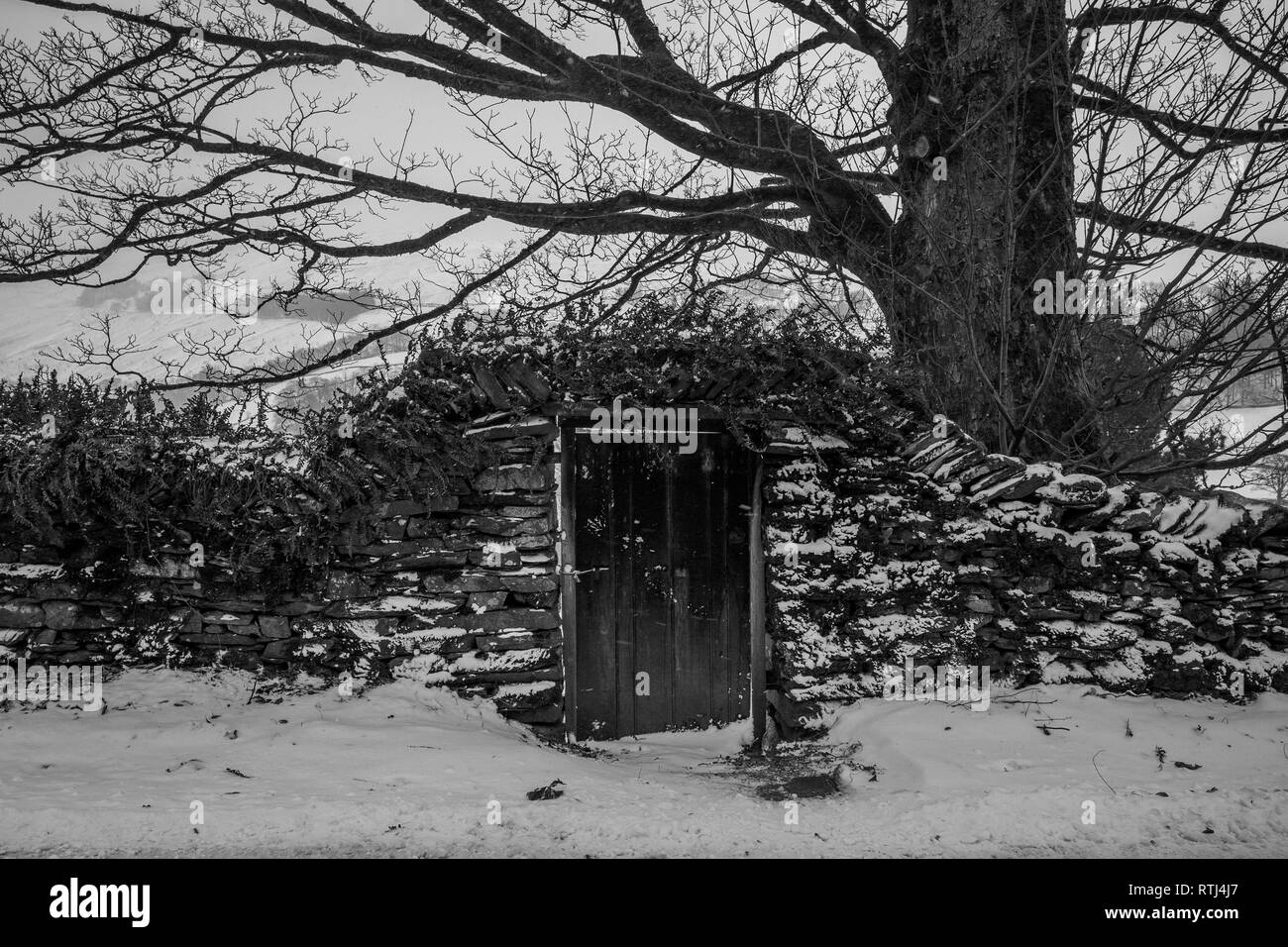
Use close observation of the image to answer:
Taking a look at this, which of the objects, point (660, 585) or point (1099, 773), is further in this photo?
point (660, 585)

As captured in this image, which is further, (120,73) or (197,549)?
(120,73)

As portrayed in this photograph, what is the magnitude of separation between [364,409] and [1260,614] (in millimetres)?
5972

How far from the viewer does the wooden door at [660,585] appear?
16.2 ft

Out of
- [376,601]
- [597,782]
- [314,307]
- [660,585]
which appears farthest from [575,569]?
[314,307]

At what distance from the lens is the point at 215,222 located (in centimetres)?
737

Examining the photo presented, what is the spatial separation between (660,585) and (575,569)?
0.61 m

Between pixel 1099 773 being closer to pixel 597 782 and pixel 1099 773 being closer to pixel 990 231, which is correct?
pixel 597 782

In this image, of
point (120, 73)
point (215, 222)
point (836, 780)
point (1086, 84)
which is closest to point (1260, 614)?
point (836, 780)

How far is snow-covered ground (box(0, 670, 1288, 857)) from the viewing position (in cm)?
312

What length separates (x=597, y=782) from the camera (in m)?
3.79

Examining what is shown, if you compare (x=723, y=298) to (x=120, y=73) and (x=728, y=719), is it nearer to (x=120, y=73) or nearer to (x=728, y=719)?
(x=728, y=719)

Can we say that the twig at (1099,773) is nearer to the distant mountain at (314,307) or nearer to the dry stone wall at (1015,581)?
the dry stone wall at (1015,581)

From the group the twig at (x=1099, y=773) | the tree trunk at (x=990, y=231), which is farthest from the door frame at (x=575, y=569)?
the twig at (x=1099, y=773)

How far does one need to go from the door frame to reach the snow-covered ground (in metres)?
0.47
